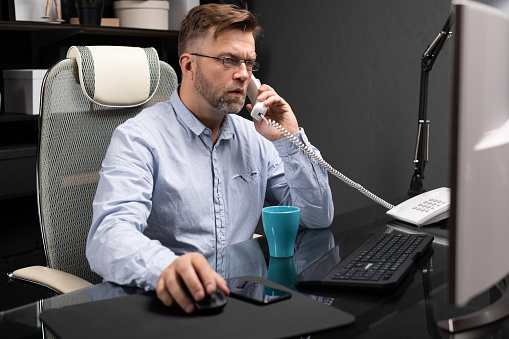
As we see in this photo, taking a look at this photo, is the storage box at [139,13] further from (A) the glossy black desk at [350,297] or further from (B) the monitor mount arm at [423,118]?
(A) the glossy black desk at [350,297]

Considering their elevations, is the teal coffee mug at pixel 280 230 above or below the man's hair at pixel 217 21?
below

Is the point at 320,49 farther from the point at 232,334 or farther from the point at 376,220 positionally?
the point at 232,334

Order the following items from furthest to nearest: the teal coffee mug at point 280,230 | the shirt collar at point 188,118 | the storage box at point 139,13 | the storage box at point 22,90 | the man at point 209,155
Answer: the storage box at point 139,13 < the storage box at point 22,90 < the shirt collar at point 188,118 < the man at point 209,155 < the teal coffee mug at point 280,230

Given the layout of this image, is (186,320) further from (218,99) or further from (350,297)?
(218,99)

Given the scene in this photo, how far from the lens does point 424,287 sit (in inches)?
40.7

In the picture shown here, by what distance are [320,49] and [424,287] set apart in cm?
216

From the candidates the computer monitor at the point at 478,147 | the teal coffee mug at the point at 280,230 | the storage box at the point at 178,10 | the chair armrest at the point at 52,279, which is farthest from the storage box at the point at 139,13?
the computer monitor at the point at 478,147

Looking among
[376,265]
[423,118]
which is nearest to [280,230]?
[376,265]

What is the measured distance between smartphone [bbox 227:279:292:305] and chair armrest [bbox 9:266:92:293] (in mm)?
449

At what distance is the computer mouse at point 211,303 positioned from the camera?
0.86 meters

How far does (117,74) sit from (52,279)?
0.60 metres

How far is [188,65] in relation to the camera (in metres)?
1.61

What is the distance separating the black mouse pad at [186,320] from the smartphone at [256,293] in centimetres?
1

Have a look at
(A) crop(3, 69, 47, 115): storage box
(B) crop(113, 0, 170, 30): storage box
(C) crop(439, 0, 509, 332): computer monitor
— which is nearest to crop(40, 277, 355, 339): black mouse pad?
(C) crop(439, 0, 509, 332): computer monitor
